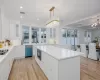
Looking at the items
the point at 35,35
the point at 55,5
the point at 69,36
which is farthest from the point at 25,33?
the point at 69,36

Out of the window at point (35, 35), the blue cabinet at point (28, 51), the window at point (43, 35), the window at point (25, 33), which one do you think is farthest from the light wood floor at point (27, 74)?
the window at point (43, 35)

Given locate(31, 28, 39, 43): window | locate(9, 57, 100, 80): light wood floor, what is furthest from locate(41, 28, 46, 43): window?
locate(9, 57, 100, 80): light wood floor

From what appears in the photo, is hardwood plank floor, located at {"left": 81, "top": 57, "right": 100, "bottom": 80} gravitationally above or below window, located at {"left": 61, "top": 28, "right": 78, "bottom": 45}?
below

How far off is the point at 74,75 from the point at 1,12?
3440 millimetres

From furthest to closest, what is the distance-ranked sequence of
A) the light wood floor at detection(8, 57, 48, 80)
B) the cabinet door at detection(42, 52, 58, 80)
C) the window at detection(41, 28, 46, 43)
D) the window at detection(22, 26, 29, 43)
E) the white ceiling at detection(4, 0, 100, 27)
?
the window at detection(41, 28, 46, 43) → the window at detection(22, 26, 29, 43) → the white ceiling at detection(4, 0, 100, 27) → the light wood floor at detection(8, 57, 48, 80) → the cabinet door at detection(42, 52, 58, 80)

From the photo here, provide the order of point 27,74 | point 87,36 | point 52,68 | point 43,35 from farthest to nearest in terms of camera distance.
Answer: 1. point 87,36
2. point 43,35
3. point 27,74
4. point 52,68

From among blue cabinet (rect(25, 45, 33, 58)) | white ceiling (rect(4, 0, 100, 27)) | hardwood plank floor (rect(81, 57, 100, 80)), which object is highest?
white ceiling (rect(4, 0, 100, 27))

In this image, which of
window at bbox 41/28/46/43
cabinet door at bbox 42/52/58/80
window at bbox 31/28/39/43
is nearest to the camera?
cabinet door at bbox 42/52/58/80

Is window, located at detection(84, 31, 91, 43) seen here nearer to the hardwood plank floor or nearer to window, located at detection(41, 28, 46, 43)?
window, located at detection(41, 28, 46, 43)

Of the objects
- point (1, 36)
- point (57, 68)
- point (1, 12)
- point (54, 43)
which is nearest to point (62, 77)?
point (57, 68)

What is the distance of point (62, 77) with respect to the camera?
2.06m

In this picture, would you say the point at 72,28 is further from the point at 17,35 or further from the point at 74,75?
the point at 74,75

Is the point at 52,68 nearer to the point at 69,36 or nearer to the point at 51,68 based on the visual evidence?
the point at 51,68

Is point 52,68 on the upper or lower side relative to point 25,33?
lower
